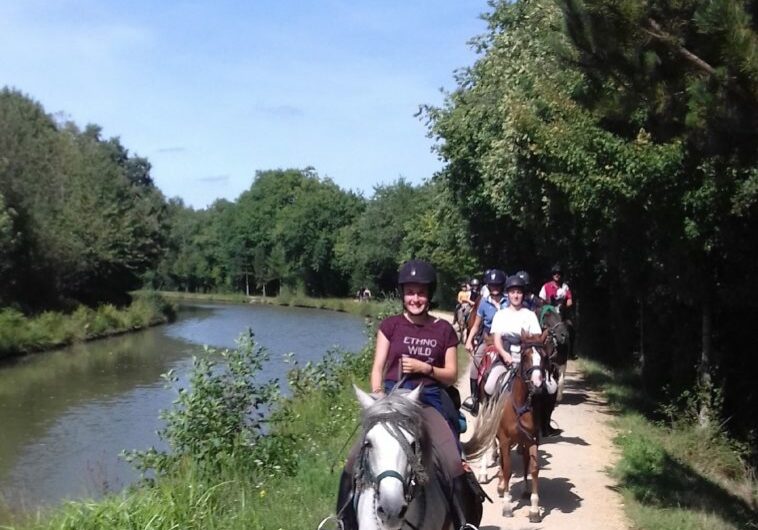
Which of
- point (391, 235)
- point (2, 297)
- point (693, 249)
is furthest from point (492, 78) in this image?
point (391, 235)

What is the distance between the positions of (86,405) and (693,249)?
19317 mm

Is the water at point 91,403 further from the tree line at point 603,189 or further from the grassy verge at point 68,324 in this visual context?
the tree line at point 603,189

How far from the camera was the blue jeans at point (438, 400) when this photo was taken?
257 inches

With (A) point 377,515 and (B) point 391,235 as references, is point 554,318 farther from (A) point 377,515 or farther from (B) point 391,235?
(B) point 391,235

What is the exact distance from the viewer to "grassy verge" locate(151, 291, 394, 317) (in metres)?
74.6

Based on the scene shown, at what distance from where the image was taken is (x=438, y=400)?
21.7 feet

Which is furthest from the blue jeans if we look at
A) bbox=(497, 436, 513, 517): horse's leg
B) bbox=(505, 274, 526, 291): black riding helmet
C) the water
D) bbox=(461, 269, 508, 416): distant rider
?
the water

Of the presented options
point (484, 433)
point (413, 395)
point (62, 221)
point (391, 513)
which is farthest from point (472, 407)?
point (62, 221)

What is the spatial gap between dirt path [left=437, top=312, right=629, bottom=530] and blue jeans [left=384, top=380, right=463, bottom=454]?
280 centimetres

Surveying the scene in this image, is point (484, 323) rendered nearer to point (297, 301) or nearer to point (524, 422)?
point (524, 422)

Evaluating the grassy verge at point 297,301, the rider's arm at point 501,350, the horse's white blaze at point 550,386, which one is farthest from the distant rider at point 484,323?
the grassy verge at point 297,301

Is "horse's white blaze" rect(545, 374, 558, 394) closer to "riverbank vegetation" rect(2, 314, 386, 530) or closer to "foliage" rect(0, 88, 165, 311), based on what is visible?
"riverbank vegetation" rect(2, 314, 386, 530)

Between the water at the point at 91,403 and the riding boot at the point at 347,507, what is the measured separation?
7136 millimetres

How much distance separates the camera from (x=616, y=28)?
7.44m
